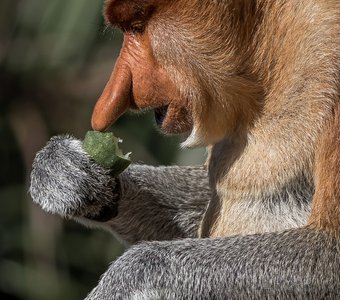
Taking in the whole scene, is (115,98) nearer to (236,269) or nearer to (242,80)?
(242,80)

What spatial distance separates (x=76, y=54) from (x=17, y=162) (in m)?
1.20

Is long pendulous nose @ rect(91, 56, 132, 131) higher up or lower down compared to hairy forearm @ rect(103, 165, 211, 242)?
higher up

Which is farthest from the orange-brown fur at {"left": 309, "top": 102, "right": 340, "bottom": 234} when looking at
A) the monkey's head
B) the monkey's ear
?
the monkey's ear

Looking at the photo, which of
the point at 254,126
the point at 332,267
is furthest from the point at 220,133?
the point at 332,267

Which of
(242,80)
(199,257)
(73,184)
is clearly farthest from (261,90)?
(73,184)

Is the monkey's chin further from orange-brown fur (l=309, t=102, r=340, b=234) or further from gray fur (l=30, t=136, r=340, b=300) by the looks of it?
orange-brown fur (l=309, t=102, r=340, b=234)

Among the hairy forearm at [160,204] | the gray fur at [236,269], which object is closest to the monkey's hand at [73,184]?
the hairy forearm at [160,204]

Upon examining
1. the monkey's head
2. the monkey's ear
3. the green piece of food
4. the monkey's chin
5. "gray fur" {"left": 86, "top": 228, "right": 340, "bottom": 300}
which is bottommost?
"gray fur" {"left": 86, "top": 228, "right": 340, "bottom": 300}

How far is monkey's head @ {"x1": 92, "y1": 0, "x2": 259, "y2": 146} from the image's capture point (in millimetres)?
4418

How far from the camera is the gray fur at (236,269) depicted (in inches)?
161

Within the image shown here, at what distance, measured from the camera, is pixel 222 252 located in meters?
4.21

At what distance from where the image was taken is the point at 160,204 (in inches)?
213

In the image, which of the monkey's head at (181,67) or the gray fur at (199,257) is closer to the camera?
the gray fur at (199,257)

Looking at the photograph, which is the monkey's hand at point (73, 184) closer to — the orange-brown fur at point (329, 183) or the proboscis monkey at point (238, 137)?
the proboscis monkey at point (238, 137)
